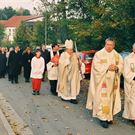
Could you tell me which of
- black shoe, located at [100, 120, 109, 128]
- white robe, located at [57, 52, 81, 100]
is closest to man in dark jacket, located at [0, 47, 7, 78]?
white robe, located at [57, 52, 81, 100]

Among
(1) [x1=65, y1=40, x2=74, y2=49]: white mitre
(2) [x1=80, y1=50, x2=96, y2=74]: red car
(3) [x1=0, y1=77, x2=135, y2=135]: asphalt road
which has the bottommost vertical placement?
(3) [x1=0, y1=77, x2=135, y2=135]: asphalt road

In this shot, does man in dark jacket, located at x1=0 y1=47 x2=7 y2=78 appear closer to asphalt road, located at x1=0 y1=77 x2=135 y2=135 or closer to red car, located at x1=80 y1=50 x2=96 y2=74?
red car, located at x1=80 y1=50 x2=96 y2=74

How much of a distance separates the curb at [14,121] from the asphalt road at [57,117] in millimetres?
132

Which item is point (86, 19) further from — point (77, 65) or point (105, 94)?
→ point (105, 94)

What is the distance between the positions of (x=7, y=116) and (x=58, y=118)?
1301mm

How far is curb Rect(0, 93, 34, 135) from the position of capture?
34.1ft

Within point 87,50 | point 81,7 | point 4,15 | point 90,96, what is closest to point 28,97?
point 90,96

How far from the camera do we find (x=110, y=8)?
21453mm

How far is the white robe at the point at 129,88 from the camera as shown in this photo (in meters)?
11.3

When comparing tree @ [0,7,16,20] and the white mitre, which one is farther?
tree @ [0,7,16,20]

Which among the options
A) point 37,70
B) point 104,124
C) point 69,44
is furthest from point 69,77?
point 104,124

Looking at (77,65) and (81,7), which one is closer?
(77,65)

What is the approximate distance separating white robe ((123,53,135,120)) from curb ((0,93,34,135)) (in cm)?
229

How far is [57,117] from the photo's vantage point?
12.3m
